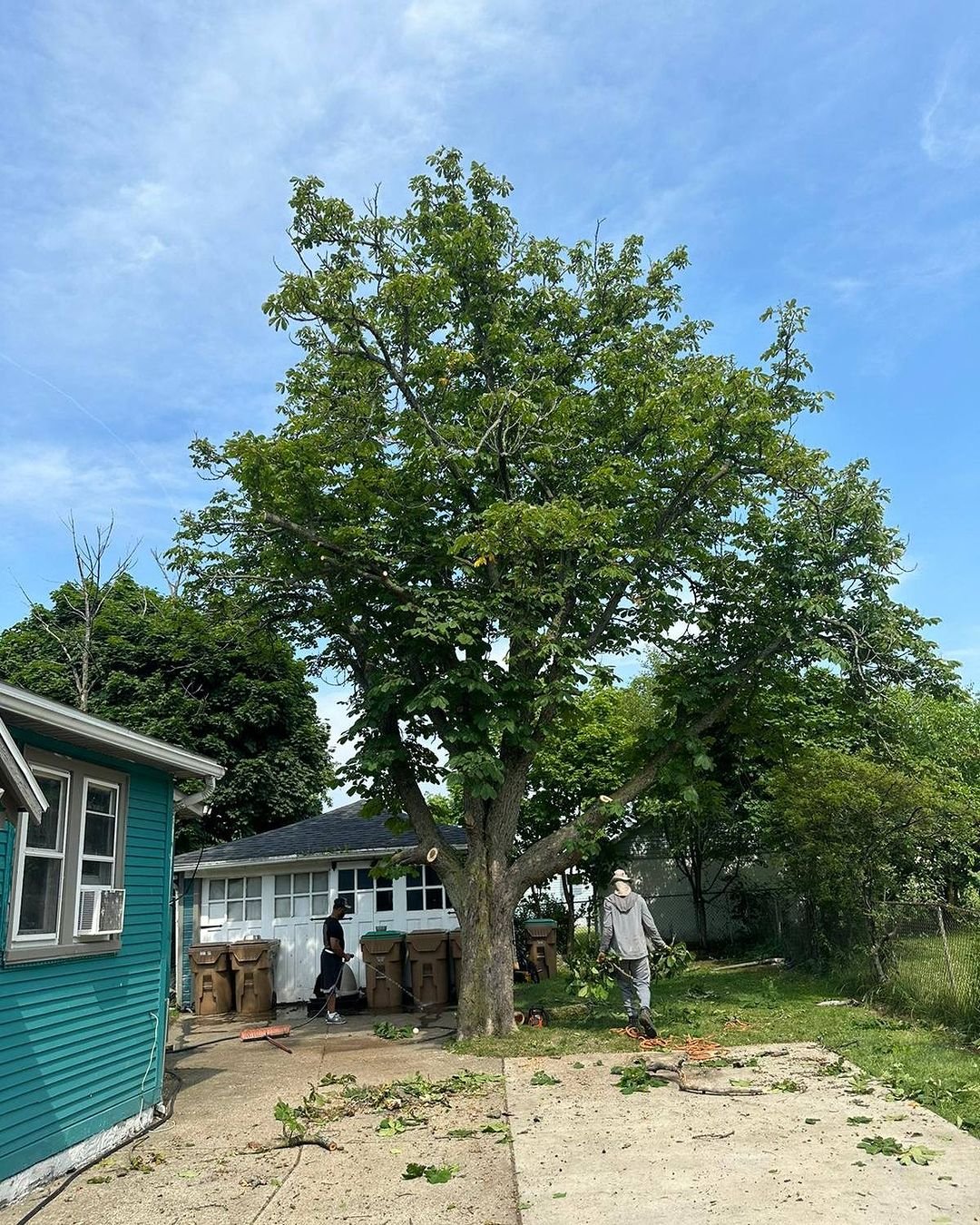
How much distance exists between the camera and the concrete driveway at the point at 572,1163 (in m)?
5.62

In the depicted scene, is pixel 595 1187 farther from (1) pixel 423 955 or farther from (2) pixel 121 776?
(1) pixel 423 955

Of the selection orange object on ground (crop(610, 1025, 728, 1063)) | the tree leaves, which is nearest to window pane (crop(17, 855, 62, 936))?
the tree leaves

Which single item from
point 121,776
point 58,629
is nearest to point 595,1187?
point 121,776

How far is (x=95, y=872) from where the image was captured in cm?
805

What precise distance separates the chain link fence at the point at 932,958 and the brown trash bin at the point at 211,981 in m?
10.9

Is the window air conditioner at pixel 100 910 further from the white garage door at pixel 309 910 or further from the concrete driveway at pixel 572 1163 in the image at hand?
the white garage door at pixel 309 910

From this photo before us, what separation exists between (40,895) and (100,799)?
1.11 metres

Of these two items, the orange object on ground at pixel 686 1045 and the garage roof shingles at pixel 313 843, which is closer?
the orange object on ground at pixel 686 1045

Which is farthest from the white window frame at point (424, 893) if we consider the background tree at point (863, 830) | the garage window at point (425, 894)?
the background tree at point (863, 830)

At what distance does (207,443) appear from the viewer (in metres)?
13.2

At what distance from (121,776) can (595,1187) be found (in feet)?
16.7

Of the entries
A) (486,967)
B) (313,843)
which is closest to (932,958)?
(486,967)

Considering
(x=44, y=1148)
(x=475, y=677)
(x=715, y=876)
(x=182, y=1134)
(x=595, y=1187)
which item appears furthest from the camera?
(x=715, y=876)

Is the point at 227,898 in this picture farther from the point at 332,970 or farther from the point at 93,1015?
the point at 93,1015
